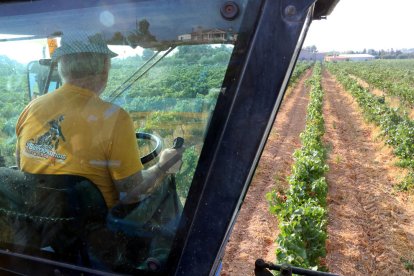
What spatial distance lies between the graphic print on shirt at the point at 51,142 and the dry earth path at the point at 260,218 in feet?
13.3

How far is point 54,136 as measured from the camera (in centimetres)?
139

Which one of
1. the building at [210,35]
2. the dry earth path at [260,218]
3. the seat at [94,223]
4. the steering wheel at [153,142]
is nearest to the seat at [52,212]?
the seat at [94,223]

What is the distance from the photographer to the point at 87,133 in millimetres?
1359

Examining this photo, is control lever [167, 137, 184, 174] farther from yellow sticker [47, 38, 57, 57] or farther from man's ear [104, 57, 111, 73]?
yellow sticker [47, 38, 57, 57]

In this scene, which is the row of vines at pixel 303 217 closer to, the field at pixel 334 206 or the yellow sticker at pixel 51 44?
the field at pixel 334 206

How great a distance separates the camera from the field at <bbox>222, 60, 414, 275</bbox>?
17.6ft

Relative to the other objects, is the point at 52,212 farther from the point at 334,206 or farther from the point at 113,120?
the point at 334,206

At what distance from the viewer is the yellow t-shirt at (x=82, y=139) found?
4.45 ft

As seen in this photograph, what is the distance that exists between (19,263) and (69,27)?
98 centimetres

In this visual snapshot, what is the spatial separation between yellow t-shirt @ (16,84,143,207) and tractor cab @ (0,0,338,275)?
37 millimetres

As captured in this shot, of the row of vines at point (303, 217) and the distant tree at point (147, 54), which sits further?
the row of vines at point (303, 217)

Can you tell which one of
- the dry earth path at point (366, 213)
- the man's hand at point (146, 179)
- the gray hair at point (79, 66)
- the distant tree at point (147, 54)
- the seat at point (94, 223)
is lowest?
the dry earth path at point (366, 213)

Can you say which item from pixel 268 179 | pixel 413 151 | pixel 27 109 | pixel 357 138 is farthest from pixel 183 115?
pixel 357 138

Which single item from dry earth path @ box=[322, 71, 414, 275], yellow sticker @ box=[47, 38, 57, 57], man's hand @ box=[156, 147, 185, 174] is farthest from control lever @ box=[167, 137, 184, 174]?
dry earth path @ box=[322, 71, 414, 275]
